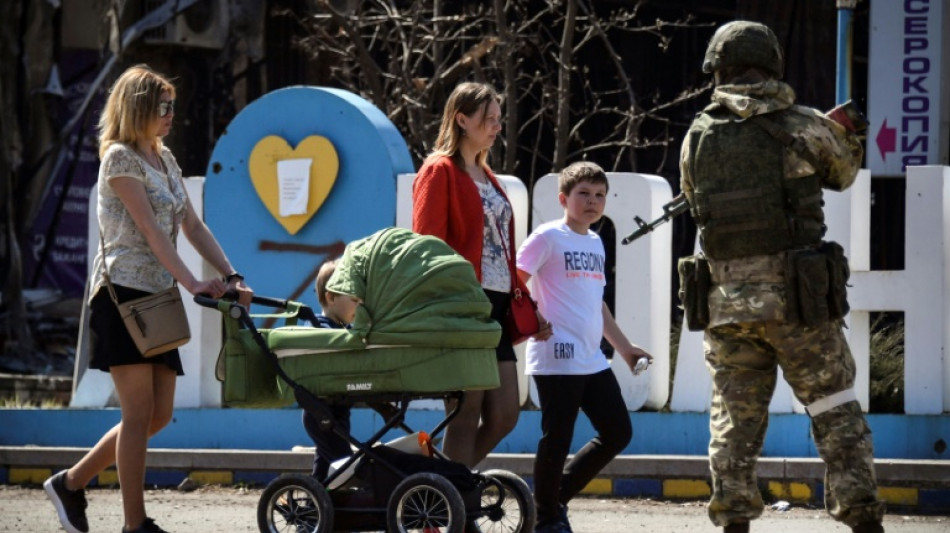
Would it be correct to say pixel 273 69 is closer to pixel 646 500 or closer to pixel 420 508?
pixel 646 500

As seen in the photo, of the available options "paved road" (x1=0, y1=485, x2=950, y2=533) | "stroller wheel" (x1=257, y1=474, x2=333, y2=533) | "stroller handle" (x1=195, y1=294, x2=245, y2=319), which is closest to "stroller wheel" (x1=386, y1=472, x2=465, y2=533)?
"stroller wheel" (x1=257, y1=474, x2=333, y2=533)

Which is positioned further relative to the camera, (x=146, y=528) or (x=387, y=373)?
(x=146, y=528)

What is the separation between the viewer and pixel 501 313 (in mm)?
6695

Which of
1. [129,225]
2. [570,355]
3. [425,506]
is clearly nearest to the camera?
[425,506]

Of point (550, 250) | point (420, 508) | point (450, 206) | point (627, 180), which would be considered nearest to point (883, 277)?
point (627, 180)

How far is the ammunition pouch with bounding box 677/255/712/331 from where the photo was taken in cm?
613

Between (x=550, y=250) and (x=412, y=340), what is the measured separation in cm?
117

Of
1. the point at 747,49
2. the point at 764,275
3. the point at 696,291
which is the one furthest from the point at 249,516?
the point at 747,49

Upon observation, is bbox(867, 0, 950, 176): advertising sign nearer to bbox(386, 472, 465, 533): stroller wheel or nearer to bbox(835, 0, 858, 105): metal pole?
bbox(835, 0, 858, 105): metal pole

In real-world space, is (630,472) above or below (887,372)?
below

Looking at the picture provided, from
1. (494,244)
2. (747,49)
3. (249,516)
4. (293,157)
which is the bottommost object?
(249,516)

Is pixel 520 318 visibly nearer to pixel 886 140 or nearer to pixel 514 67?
pixel 886 140

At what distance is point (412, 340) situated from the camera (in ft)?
20.0

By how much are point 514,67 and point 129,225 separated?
6.55 m
